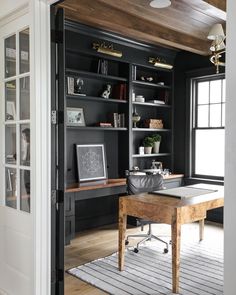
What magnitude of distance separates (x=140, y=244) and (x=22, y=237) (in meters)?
2.12

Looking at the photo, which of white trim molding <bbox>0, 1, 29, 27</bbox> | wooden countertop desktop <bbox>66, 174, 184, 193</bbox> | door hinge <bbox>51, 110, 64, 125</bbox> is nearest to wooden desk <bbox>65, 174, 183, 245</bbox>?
wooden countertop desktop <bbox>66, 174, 184, 193</bbox>

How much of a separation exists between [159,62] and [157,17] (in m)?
1.57

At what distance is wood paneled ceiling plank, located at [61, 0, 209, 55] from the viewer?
3774mm

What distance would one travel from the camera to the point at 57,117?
244 cm

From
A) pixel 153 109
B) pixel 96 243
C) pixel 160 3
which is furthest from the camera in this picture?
pixel 153 109

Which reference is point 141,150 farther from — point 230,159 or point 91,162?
point 230,159

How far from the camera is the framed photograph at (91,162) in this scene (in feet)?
16.0

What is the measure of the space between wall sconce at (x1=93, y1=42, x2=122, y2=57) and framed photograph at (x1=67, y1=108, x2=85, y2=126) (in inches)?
36.5

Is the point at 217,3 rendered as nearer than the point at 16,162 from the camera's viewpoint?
No

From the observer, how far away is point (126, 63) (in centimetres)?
530

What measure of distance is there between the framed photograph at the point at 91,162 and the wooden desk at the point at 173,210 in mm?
1510

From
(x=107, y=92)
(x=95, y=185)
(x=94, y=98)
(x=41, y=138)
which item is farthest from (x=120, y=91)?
(x=41, y=138)

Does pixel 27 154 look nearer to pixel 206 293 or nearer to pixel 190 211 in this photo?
pixel 190 211

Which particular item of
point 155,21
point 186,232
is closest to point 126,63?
point 155,21
